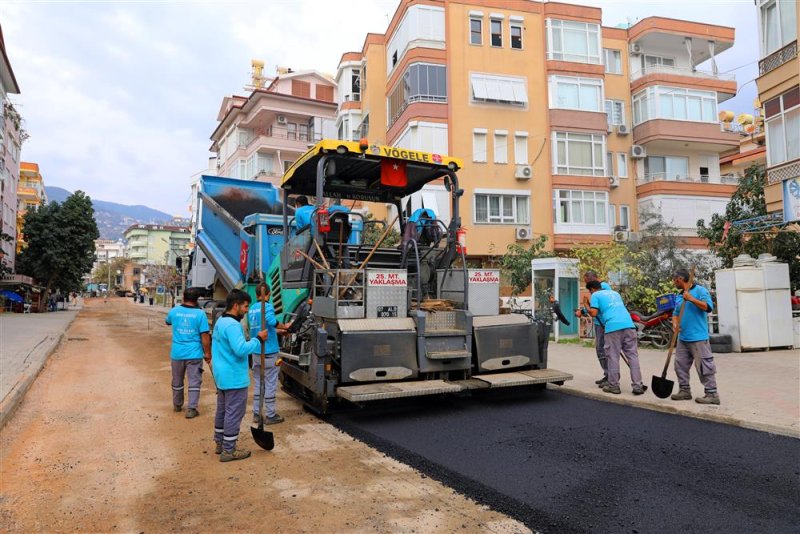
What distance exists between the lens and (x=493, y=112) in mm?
22797

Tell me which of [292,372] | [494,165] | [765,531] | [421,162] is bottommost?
[765,531]

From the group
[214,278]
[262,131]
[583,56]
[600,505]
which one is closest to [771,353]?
[600,505]

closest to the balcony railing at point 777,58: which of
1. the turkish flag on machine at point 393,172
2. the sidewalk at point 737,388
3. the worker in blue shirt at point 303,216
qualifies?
the sidewalk at point 737,388

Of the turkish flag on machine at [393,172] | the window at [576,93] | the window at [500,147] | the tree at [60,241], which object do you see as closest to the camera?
the turkish flag on machine at [393,172]

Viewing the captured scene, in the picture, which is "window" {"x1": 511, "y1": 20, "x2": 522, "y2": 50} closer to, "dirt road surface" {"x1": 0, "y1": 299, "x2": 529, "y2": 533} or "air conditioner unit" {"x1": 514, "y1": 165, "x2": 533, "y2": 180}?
"air conditioner unit" {"x1": 514, "y1": 165, "x2": 533, "y2": 180}

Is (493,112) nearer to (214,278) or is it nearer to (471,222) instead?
(471,222)

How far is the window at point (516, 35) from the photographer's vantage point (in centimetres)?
2341

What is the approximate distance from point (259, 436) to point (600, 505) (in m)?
2.80

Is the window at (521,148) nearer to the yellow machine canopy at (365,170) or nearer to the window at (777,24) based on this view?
the window at (777,24)

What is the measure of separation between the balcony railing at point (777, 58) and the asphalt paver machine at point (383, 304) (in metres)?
12.7

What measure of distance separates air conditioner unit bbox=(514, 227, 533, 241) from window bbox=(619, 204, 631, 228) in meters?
5.59

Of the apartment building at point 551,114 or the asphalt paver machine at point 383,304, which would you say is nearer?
the asphalt paver machine at point 383,304

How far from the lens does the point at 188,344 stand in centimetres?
646

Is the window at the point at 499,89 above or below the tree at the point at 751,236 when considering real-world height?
above
